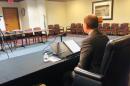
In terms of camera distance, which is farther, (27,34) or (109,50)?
(27,34)

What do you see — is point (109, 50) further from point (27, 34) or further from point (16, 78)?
point (27, 34)

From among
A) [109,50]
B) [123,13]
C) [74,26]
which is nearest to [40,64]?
[109,50]

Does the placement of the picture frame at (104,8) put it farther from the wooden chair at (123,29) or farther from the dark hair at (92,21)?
the dark hair at (92,21)

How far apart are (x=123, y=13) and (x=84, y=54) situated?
24.1ft

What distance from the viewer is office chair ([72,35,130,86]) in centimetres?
126

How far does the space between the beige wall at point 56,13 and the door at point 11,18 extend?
2312mm

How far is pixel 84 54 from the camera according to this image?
64.1 inches

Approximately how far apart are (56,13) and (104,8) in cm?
366

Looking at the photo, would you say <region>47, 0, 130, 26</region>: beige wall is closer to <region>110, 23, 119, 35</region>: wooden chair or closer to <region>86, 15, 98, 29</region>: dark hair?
<region>110, 23, 119, 35</region>: wooden chair

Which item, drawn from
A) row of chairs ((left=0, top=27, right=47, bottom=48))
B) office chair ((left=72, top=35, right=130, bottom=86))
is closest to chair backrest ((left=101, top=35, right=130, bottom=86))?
office chair ((left=72, top=35, right=130, bottom=86))

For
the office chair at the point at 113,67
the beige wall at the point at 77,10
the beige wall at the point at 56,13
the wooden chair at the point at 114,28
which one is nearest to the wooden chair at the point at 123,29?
the wooden chair at the point at 114,28

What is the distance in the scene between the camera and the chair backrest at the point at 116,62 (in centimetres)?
125

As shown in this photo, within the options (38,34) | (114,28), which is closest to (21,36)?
(38,34)

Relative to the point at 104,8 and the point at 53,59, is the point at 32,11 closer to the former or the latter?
the point at 104,8
